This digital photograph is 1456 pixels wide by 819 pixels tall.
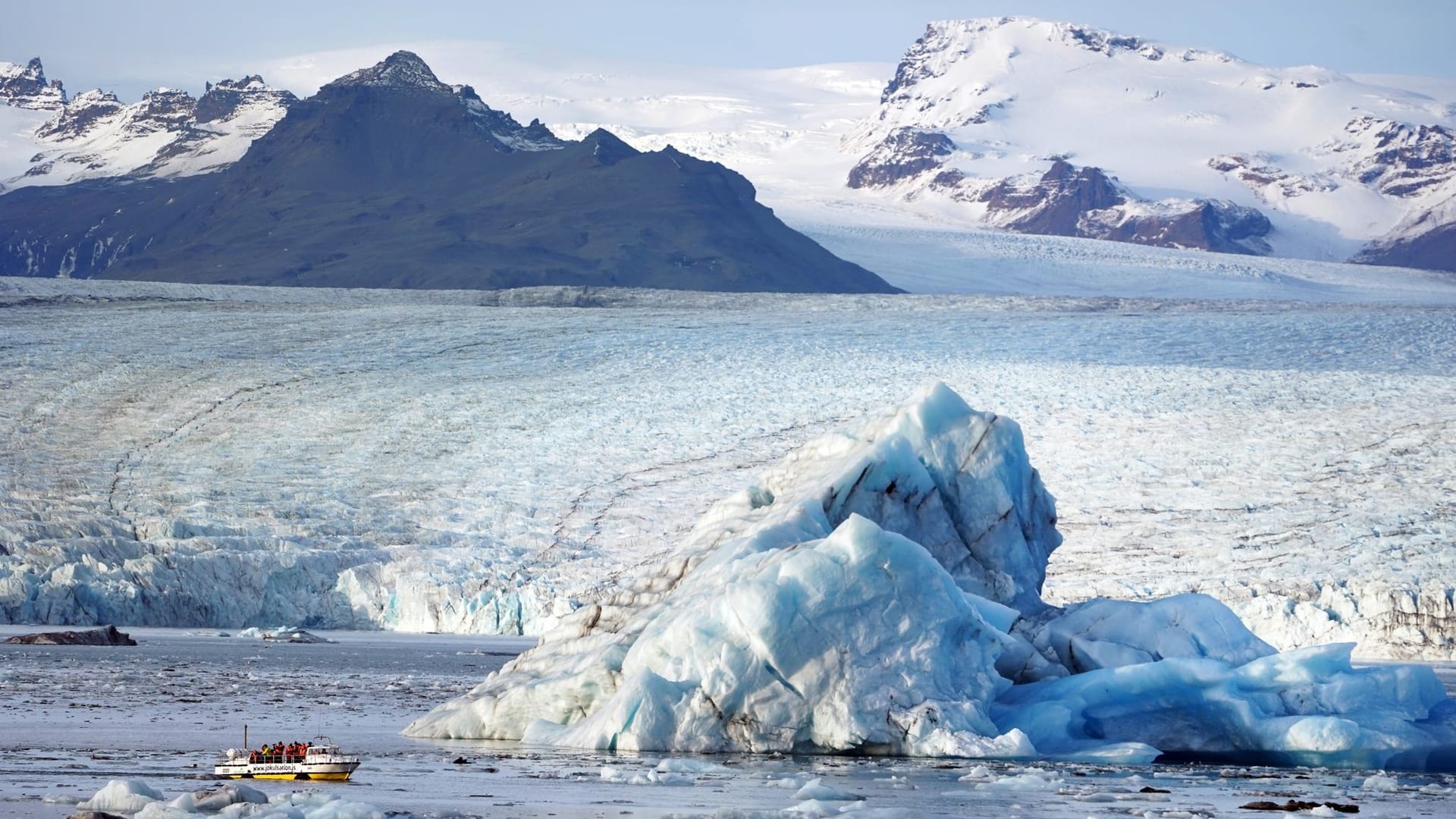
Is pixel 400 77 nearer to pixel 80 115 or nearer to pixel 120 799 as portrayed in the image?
pixel 80 115

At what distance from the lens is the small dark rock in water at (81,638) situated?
25266 millimetres

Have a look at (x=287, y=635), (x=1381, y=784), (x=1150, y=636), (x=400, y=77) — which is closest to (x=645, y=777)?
(x=1381, y=784)

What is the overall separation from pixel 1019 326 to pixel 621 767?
3150 cm

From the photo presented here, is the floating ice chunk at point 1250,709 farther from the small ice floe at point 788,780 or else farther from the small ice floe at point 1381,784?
the small ice floe at point 788,780

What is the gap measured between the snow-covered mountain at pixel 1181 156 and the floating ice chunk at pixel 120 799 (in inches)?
5820

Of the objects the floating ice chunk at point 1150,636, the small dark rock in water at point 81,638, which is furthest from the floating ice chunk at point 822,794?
the small dark rock in water at point 81,638

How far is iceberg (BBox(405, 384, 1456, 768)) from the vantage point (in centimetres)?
1245

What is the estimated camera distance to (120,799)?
883 cm

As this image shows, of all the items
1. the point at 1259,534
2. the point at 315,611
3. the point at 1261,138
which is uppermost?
the point at 1261,138

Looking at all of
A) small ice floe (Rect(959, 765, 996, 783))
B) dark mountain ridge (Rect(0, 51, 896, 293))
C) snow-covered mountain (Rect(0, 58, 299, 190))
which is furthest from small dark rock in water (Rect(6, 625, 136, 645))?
snow-covered mountain (Rect(0, 58, 299, 190))

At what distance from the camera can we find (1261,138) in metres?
177

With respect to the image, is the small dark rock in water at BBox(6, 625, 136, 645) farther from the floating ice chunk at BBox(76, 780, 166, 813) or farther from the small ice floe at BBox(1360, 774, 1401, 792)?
the small ice floe at BBox(1360, 774, 1401, 792)

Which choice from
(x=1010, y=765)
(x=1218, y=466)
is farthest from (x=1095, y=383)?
(x=1010, y=765)

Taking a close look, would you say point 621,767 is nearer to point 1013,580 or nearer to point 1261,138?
point 1013,580
